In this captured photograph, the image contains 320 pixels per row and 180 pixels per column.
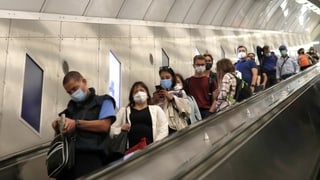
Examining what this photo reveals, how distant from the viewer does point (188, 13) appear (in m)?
10.9

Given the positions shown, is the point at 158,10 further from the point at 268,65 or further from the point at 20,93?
the point at 20,93

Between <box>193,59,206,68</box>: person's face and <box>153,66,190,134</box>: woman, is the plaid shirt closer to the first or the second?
<box>153,66,190,134</box>: woman

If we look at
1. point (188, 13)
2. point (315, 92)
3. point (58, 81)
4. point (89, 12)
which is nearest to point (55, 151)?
point (58, 81)

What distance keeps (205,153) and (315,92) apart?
16.1 feet

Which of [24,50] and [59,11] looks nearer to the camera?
[24,50]

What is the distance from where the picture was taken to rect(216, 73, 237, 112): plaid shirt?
14.9 feet

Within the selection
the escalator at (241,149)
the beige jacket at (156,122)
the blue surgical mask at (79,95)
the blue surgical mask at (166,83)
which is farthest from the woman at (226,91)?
the blue surgical mask at (79,95)

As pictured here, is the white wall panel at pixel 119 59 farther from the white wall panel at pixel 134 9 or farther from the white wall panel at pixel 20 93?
the white wall panel at pixel 20 93

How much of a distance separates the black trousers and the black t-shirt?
0.68 m

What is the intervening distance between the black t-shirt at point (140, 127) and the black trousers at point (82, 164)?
0.68m

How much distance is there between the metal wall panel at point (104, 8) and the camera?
22.8 ft

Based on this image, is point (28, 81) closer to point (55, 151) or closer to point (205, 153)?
point (55, 151)

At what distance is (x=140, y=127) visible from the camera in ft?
11.5

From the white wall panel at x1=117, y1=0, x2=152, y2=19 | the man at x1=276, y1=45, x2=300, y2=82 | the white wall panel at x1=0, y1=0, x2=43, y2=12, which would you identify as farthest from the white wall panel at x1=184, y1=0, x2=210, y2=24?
the white wall panel at x1=0, y1=0, x2=43, y2=12
